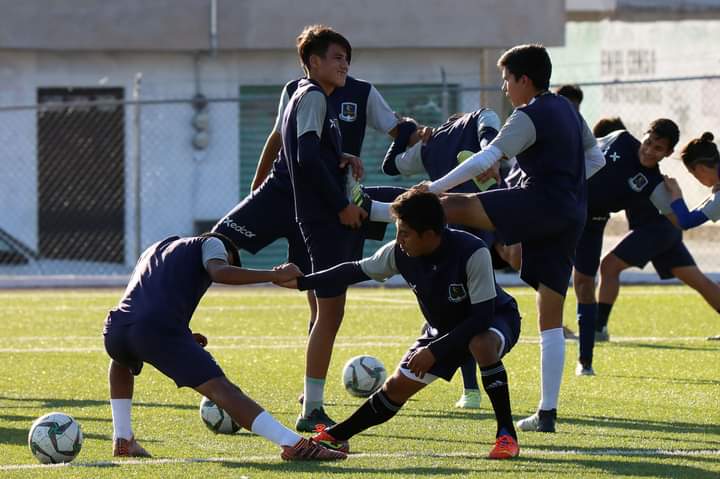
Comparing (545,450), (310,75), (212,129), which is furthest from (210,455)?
(212,129)

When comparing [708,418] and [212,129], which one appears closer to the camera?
[708,418]

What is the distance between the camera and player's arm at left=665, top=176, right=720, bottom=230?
855cm

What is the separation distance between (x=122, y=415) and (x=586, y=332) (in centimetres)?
391

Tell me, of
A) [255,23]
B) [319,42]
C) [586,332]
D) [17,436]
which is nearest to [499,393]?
[319,42]

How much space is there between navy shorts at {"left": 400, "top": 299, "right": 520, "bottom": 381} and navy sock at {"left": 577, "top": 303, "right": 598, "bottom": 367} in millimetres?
2819

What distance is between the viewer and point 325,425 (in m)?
7.38

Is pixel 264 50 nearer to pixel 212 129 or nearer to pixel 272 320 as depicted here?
pixel 212 129

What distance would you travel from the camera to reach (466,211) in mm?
6988

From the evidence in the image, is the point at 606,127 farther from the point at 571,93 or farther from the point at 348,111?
the point at 348,111

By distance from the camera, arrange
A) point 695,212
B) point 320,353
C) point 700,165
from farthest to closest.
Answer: point 700,165, point 695,212, point 320,353

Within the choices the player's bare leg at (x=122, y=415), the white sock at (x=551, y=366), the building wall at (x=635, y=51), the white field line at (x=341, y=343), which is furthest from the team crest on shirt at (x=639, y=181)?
the building wall at (x=635, y=51)

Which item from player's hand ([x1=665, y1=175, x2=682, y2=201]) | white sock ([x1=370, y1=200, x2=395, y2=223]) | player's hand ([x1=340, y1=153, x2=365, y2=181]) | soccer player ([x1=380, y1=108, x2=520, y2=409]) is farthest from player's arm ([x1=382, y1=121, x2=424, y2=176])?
player's hand ([x1=665, y1=175, x2=682, y2=201])

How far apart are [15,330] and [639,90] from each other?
14400 millimetres

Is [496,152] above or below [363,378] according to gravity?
above
